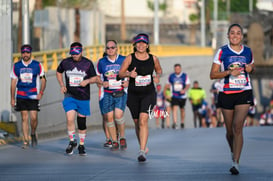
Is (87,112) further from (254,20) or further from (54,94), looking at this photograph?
(254,20)

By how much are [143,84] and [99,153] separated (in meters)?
2.37

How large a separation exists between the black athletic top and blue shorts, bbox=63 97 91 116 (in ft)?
5.11

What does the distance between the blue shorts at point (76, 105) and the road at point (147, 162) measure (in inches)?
28.8

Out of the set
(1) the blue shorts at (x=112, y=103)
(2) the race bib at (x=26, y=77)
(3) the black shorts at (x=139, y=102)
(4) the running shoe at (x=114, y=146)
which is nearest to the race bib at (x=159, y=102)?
(2) the race bib at (x=26, y=77)

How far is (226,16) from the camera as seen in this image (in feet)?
354

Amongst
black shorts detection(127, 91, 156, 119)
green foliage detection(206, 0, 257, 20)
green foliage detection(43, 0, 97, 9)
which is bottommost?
black shorts detection(127, 91, 156, 119)

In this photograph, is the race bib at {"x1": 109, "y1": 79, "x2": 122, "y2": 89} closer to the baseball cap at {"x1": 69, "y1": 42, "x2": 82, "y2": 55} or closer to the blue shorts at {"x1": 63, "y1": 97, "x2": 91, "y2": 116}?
the blue shorts at {"x1": 63, "y1": 97, "x2": 91, "y2": 116}

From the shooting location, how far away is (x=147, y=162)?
13.3 meters

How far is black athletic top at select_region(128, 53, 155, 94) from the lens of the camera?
43.8 ft

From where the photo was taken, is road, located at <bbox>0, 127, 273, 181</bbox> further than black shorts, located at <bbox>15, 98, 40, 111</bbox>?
No

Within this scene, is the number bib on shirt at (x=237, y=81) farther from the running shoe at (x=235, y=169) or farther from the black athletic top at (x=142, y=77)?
the black athletic top at (x=142, y=77)

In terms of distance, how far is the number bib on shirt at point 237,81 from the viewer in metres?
11.6

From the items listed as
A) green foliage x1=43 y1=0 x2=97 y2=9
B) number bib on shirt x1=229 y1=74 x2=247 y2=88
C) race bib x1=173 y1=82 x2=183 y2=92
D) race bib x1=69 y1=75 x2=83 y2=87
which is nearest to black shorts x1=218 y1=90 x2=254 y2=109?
number bib on shirt x1=229 y1=74 x2=247 y2=88

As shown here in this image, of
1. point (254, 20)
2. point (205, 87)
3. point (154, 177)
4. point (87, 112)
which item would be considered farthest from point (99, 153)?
point (254, 20)
